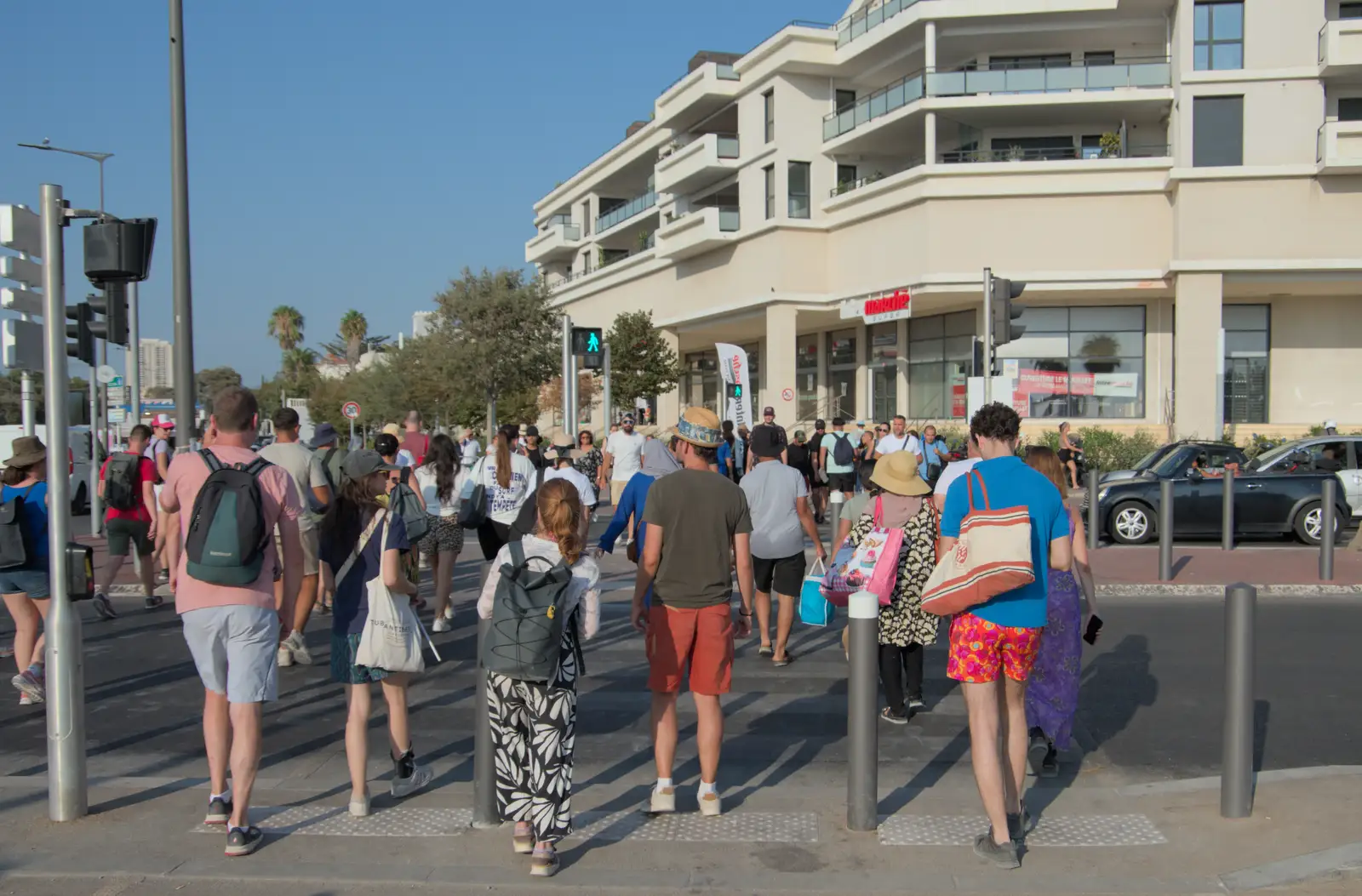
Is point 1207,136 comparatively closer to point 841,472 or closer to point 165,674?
point 841,472

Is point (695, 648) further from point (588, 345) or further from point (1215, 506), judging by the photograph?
point (1215, 506)

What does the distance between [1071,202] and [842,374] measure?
1120 cm

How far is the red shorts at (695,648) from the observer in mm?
5211

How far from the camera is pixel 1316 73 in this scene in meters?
29.1

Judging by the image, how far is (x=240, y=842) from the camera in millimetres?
4746

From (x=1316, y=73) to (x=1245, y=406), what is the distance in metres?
9.11

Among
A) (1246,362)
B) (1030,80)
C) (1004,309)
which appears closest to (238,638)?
(1004,309)

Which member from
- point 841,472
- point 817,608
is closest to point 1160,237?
point 841,472

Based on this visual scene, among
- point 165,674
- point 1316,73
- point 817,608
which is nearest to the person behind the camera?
point 817,608

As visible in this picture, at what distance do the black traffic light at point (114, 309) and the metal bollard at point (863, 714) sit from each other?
25.2 ft

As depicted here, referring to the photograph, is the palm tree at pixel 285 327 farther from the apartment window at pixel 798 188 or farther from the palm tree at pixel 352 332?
the apartment window at pixel 798 188

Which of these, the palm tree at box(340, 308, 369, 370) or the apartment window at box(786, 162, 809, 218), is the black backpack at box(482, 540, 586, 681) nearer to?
the apartment window at box(786, 162, 809, 218)

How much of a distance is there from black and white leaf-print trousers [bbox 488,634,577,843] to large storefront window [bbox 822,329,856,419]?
34853 millimetres

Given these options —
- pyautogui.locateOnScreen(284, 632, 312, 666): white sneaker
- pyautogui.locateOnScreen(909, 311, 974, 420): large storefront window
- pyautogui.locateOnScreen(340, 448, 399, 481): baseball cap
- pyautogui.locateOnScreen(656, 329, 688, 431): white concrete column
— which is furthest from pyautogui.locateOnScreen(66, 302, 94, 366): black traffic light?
pyautogui.locateOnScreen(656, 329, 688, 431): white concrete column
